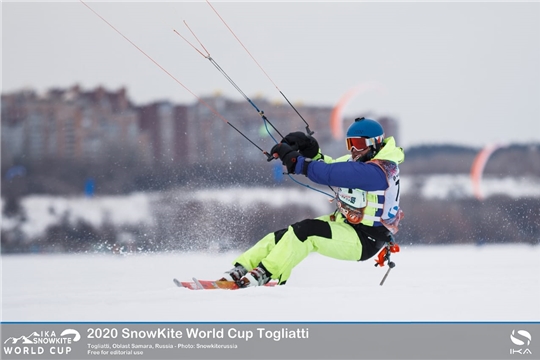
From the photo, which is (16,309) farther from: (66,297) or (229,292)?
(229,292)

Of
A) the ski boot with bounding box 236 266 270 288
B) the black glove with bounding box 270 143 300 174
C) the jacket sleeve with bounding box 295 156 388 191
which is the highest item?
A: the black glove with bounding box 270 143 300 174

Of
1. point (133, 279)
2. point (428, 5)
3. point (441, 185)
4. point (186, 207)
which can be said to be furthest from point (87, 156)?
point (428, 5)

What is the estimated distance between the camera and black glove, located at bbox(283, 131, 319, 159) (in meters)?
4.34

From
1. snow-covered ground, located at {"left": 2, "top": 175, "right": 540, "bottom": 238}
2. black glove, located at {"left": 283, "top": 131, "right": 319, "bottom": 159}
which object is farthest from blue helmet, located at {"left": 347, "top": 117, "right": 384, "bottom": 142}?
snow-covered ground, located at {"left": 2, "top": 175, "right": 540, "bottom": 238}

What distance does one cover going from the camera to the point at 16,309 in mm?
3781

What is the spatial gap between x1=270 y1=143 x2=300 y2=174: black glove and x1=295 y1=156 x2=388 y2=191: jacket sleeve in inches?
1.2

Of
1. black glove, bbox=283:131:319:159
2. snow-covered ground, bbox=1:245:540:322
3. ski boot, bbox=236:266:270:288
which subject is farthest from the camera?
black glove, bbox=283:131:319:159

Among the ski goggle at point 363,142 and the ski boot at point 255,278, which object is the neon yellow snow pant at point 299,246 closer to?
the ski boot at point 255,278

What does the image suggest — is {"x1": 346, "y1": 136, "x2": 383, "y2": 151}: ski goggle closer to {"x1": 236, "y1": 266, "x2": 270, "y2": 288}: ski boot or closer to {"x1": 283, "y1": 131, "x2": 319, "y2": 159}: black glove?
{"x1": 283, "y1": 131, "x2": 319, "y2": 159}: black glove

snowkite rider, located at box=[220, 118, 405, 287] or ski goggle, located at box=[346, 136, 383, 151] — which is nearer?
snowkite rider, located at box=[220, 118, 405, 287]

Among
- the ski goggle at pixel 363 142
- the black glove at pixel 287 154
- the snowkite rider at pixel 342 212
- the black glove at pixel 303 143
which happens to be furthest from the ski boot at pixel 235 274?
the ski goggle at pixel 363 142

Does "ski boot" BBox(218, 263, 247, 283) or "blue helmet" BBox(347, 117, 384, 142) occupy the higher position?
"blue helmet" BBox(347, 117, 384, 142)

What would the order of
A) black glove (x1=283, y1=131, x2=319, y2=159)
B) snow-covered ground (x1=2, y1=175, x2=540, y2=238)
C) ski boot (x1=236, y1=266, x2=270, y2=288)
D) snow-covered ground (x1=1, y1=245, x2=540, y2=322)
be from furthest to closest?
snow-covered ground (x1=2, y1=175, x2=540, y2=238), black glove (x1=283, y1=131, x2=319, y2=159), ski boot (x1=236, y1=266, x2=270, y2=288), snow-covered ground (x1=1, y1=245, x2=540, y2=322)

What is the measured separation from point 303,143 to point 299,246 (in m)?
0.68
